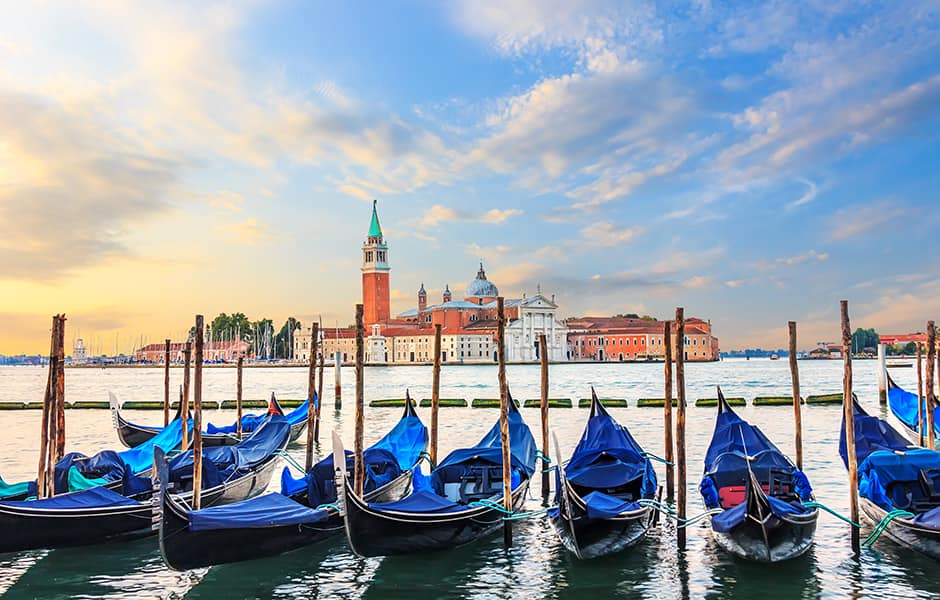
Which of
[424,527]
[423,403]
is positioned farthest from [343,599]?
[423,403]

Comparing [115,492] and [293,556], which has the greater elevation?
[115,492]

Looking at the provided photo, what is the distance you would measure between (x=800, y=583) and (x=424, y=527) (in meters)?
2.91

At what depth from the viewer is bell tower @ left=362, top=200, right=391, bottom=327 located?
310ft

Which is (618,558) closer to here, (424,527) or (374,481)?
(424,527)

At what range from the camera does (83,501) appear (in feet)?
24.5

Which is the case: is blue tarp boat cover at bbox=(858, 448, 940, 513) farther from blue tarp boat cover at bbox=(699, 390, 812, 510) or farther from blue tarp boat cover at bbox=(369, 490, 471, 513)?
blue tarp boat cover at bbox=(369, 490, 471, 513)

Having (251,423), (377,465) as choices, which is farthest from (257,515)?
(251,423)

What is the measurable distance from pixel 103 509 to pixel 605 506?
4218 millimetres

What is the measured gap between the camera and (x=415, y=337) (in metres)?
92.8

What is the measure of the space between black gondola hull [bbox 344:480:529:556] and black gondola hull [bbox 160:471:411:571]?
0.67m

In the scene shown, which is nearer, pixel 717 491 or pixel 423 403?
pixel 717 491

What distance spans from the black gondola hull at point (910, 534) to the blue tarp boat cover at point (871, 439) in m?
1.42

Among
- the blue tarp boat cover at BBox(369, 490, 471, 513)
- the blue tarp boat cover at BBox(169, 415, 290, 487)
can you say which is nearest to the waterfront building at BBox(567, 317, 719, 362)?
the blue tarp boat cover at BBox(169, 415, 290, 487)

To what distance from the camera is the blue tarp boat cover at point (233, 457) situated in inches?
352
